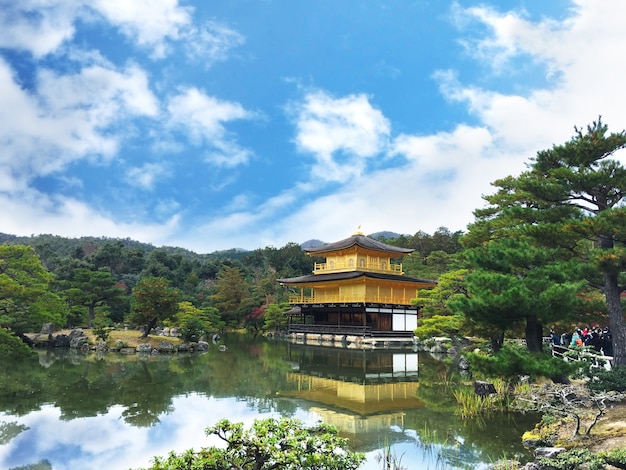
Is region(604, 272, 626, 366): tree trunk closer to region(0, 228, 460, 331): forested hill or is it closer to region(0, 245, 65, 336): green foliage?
region(0, 228, 460, 331): forested hill

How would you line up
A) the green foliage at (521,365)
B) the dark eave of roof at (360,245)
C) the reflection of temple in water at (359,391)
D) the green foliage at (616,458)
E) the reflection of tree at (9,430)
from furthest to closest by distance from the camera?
the dark eave of roof at (360,245) → the reflection of temple in water at (359,391) → the green foliage at (521,365) → the reflection of tree at (9,430) → the green foliage at (616,458)

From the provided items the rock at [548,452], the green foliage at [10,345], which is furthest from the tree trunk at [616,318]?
the green foliage at [10,345]

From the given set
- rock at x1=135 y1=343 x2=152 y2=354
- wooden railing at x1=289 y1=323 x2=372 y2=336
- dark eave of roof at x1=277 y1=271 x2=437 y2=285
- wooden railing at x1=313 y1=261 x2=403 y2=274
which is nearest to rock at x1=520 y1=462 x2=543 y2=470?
rock at x1=135 y1=343 x2=152 y2=354

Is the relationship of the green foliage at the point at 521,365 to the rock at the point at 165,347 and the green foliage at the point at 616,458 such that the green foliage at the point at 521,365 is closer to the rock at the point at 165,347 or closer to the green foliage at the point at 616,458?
the green foliage at the point at 616,458

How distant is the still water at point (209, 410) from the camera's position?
6.36m

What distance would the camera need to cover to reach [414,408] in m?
9.19

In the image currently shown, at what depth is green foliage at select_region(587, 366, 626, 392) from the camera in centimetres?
792

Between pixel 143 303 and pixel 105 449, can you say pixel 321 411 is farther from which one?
pixel 143 303

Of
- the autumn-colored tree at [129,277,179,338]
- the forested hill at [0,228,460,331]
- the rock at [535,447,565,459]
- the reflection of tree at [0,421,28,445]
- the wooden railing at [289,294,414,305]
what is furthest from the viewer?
the wooden railing at [289,294,414,305]

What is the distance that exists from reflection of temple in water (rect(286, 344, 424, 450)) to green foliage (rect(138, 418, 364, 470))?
2.66 metres

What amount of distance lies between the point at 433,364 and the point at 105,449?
13.1 metres

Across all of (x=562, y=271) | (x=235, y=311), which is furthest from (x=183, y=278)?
(x=562, y=271)

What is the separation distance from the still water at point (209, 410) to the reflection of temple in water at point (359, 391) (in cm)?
3

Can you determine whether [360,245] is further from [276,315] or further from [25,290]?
[25,290]
